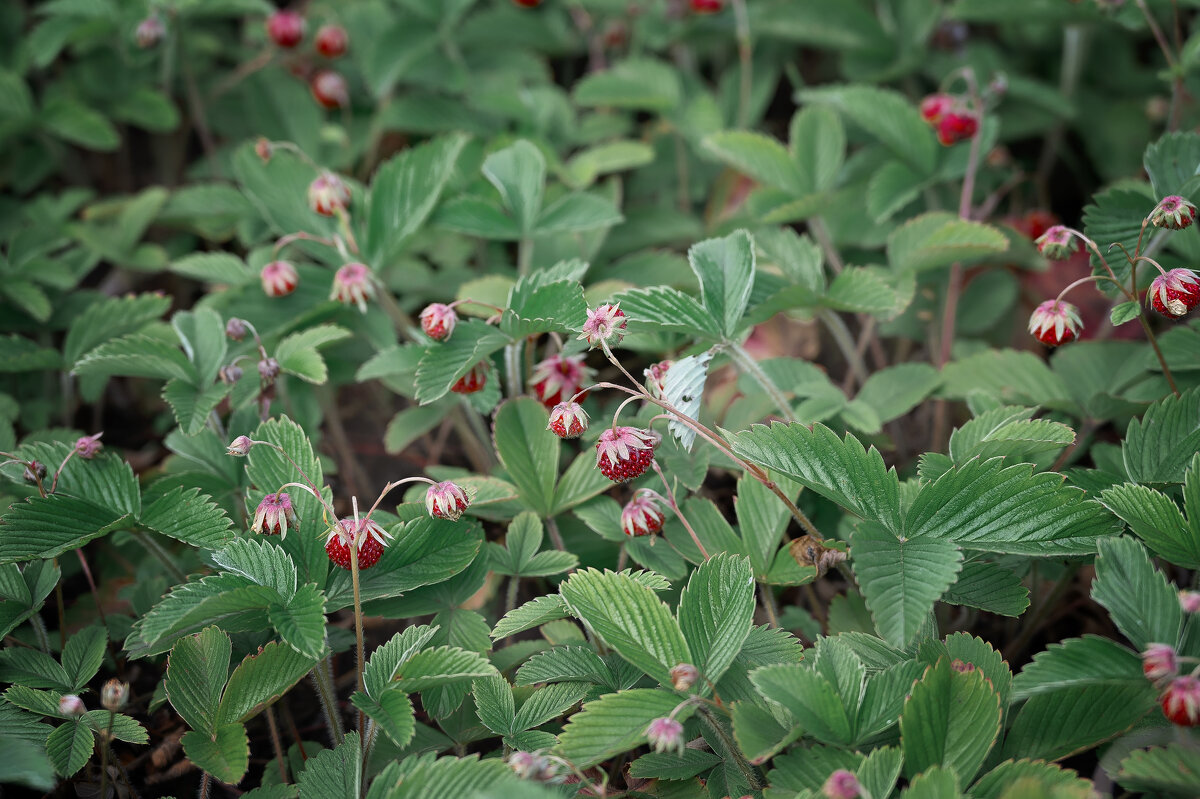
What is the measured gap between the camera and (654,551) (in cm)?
164

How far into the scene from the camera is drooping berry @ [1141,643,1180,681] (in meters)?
1.16

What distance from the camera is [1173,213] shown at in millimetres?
1518

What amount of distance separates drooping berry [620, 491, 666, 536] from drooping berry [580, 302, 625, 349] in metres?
0.29

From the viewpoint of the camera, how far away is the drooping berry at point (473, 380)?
68.5 inches

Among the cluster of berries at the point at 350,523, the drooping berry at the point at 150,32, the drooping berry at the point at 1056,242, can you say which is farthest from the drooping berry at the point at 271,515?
the drooping berry at the point at 150,32

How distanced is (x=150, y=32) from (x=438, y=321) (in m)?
1.57

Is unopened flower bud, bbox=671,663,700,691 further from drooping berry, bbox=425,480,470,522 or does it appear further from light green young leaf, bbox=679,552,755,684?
drooping berry, bbox=425,480,470,522

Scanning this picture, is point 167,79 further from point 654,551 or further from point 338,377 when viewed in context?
point 654,551

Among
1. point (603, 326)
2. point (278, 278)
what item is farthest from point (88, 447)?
point (603, 326)

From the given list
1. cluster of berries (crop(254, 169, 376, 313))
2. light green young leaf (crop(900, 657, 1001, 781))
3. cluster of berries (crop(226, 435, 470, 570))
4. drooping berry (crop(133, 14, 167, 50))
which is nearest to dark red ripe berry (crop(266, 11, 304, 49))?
drooping berry (crop(133, 14, 167, 50))

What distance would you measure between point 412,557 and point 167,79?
6.74 feet

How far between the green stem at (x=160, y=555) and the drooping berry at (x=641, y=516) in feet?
3.03

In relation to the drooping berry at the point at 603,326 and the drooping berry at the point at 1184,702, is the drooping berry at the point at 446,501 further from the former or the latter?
the drooping berry at the point at 1184,702

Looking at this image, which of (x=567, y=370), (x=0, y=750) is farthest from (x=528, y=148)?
(x=0, y=750)
